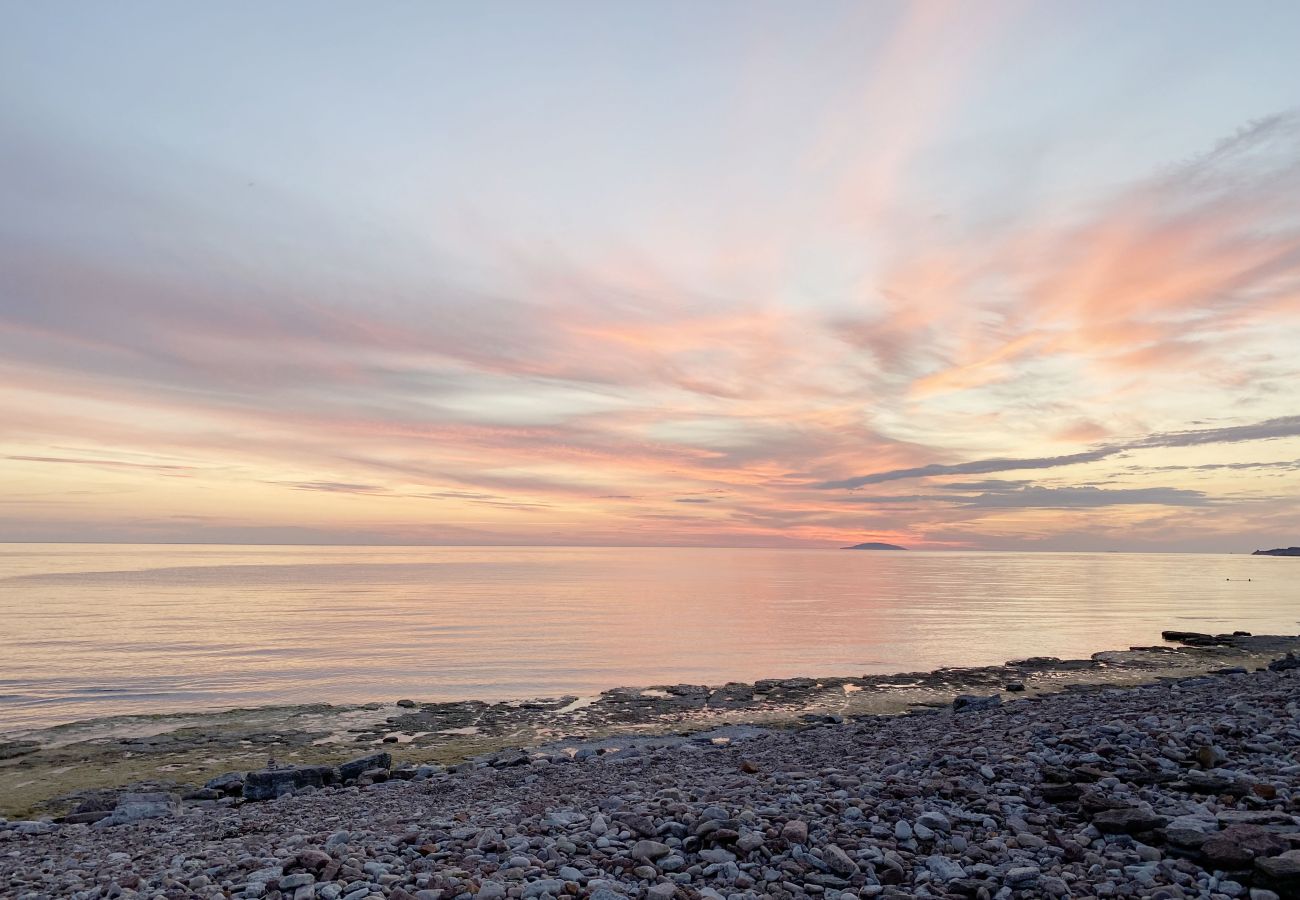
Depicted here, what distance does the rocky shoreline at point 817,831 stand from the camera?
755cm

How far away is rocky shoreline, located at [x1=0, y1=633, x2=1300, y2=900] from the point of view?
755cm

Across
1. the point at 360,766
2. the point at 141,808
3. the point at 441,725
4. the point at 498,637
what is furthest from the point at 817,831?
the point at 498,637

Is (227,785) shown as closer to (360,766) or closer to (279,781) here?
Result: (279,781)

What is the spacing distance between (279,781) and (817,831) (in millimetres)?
14563

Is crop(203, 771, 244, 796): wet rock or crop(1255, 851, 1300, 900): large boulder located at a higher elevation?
crop(1255, 851, 1300, 900): large boulder

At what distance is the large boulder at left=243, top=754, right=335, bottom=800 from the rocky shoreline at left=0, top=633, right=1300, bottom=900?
4.91 feet

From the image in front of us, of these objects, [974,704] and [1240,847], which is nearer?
[1240,847]

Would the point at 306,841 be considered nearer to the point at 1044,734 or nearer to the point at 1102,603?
the point at 1044,734

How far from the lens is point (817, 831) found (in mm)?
9000

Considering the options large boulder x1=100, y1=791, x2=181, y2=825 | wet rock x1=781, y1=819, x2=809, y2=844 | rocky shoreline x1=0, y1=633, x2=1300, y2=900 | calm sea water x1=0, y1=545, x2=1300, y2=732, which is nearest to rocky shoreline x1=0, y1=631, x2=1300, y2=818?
large boulder x1=100, y1=791, x2=181, y2=825

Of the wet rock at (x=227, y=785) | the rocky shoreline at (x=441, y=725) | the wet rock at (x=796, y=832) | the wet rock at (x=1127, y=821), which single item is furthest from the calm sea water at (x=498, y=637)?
the wet rock at (x=1127, y=821)

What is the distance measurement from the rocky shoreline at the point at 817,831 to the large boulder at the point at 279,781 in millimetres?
1497

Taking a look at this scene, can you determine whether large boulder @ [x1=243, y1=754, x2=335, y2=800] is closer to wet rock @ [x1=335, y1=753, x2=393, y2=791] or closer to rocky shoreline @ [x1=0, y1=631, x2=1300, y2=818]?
wet rock @ [x1=335, y1=753, x2=393, y2=791]

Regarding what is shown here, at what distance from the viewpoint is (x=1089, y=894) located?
278 inches
